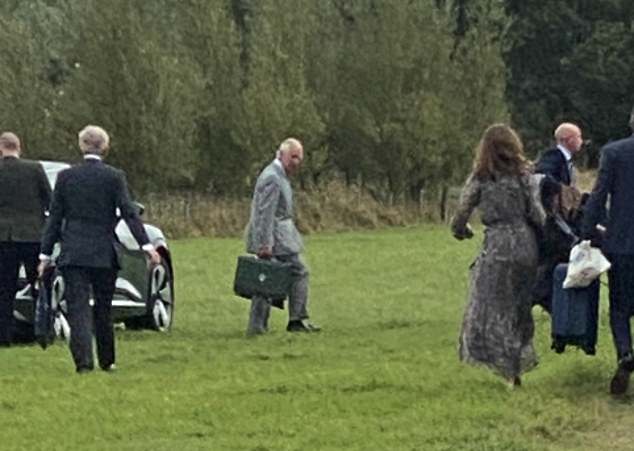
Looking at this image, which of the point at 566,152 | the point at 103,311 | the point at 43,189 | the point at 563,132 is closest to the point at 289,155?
the point at 43,189

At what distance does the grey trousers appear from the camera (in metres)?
17.7

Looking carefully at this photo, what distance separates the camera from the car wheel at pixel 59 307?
47.6ft

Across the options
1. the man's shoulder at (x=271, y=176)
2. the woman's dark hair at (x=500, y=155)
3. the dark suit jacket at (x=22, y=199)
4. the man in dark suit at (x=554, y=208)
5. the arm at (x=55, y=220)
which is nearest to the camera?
the woman's dark hair at (x=500, y=155)

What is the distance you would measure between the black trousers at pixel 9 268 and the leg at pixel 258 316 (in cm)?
232

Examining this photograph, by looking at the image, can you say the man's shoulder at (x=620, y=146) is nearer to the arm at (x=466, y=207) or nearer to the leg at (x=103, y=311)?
the arm at (x=466, y=207)

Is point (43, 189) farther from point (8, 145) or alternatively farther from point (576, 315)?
point (576, 315)

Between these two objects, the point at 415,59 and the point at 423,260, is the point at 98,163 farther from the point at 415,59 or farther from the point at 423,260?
the point at 415,59

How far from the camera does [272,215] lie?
17.5m

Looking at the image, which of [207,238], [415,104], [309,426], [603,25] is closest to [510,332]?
[309,426]

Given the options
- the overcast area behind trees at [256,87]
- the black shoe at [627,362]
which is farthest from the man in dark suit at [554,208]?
the overcast area behind trees at [256,87]

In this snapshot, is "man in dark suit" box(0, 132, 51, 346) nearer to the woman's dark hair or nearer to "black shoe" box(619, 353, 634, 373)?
the woman's dark hair

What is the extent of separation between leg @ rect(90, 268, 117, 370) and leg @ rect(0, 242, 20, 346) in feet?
10.2

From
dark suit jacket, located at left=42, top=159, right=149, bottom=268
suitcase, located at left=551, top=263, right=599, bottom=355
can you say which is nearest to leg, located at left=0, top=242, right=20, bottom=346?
dark suit jacket, located at left=42, top=159, right=149, bottom=268

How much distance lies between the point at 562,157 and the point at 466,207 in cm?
344
